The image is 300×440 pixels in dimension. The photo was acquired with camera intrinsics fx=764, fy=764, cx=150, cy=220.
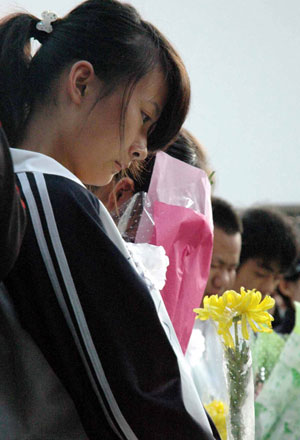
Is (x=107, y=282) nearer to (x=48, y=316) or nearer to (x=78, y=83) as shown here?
(x=48, y=316)

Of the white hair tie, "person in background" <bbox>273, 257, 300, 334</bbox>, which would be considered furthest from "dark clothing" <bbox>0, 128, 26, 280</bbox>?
"person in background" <bbox>273, 257, 300, 334</bbox>

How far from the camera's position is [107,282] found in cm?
106

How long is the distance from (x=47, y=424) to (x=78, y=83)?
22.6 inches

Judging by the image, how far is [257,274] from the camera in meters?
3.36

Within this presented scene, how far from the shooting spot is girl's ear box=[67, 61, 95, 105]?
1304mm

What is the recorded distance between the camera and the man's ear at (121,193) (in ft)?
6.04

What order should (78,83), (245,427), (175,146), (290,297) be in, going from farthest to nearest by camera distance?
(290,297) → (175,146) → (245,427) → (78,83)

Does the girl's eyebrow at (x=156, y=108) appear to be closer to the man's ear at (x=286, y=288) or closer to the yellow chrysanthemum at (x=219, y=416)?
the yellow chrysanthemum at (x=219, y=416)

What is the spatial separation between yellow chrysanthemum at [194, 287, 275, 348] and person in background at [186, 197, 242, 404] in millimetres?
1016

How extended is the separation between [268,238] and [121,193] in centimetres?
171

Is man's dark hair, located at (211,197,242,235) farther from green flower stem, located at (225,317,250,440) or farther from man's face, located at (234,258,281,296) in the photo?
green flower stem, located at (225,317,250,440)

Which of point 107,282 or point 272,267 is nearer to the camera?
point 107,282

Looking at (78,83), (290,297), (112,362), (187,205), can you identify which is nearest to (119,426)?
(112,362)

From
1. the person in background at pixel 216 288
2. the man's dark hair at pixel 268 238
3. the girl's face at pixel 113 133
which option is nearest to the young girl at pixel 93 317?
the girl's face at pixel 113 133
